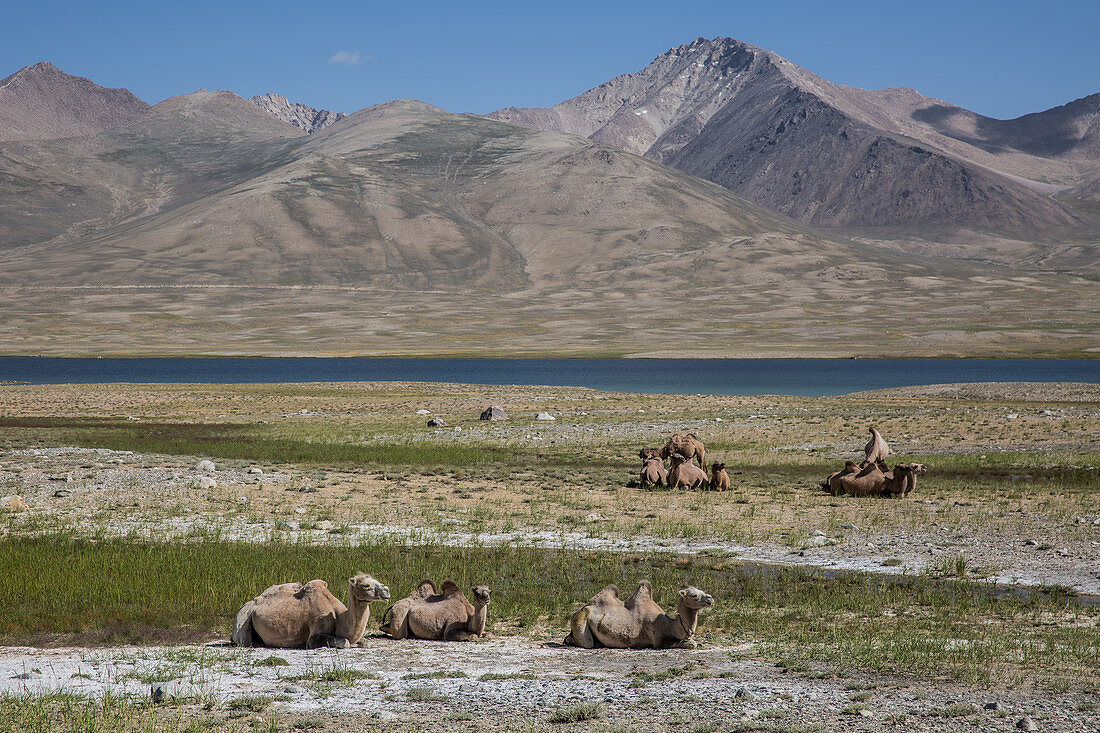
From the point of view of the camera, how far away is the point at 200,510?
24422 millimetres

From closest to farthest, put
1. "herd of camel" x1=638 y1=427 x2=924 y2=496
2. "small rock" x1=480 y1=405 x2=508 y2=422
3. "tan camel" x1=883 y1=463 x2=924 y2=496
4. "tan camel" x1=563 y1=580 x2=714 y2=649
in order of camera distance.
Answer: "tan camel" x1=563 y1=580 x2=714 y2=649 < "tan camel" x1=883 y1=463 x2=924 y2=496 < "herd of camel" x1=638 y1=427 x2=924 y2=496 < "small rock" x1=480 y1=405 x2=508 y2=422

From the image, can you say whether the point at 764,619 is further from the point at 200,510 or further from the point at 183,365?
the point at 183,365

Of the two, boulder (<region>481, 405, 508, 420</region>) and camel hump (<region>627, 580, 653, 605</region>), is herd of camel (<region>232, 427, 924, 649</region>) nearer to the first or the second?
camel hump (<region>627, 580, 653, 605</region>)

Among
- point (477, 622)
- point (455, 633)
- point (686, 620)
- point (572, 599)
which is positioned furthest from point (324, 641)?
point (686, 620)

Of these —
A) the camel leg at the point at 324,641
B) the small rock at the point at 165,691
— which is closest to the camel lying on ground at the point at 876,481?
the camel leg at the point at 324,641

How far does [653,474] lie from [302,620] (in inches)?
689

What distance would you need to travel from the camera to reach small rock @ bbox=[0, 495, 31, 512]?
23547 mm

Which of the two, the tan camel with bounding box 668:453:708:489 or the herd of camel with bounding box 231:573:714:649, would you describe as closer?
the herd of camel with bounding box 231:573:714:649

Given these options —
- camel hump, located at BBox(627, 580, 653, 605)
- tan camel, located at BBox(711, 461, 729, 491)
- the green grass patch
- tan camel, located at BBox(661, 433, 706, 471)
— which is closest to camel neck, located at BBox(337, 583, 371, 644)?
the green grass patch

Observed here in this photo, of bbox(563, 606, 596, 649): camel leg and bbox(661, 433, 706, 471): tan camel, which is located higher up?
bbox(661, 433, 706, 471): tan camel

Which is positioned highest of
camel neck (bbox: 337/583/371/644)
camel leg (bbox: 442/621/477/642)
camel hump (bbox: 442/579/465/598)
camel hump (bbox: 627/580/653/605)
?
camel hump (bbox: 627/580/653/605)

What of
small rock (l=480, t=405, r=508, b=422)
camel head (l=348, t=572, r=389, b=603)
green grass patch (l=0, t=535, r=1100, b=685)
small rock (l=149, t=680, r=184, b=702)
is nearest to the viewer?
small rock (l=149, t=680, r=184, b=702)

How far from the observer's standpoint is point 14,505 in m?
23.7

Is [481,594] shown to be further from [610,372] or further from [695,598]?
[610,372]
